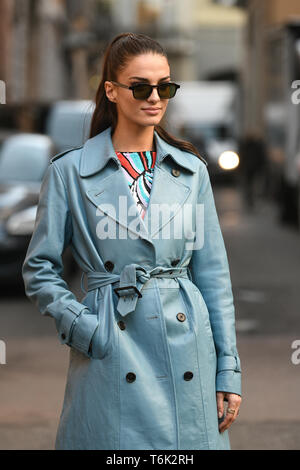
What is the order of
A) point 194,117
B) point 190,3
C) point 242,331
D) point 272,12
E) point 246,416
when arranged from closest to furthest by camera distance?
1. point 246,416
2. point 242,331
3. point 272,12
4. point 194,117
5. point 190,3

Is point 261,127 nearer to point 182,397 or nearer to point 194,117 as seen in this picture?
point 194,117

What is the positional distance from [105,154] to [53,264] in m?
0.36

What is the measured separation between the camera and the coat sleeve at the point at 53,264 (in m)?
3.01

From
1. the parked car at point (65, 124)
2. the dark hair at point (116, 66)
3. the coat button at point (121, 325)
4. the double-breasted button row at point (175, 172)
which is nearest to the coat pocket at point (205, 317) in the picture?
the coat button at point (121, 325)

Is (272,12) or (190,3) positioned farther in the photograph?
(190,3)

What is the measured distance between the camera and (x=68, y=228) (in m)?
3.16

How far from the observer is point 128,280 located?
9.89ft

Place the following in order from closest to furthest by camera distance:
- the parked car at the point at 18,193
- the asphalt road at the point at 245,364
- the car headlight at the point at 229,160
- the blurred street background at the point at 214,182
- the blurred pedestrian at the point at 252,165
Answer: the asphalt road at the point at 245,364 → the blurred street background at the point at 214,182 → the car headlight at the point at 229,160 → the parked car at the point at 18,193 → the blurred pedestrian at the point at 252,165

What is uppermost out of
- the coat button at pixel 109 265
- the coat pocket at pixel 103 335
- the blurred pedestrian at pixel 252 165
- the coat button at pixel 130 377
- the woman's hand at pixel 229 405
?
the blurred pedestrian at pixel 252 165

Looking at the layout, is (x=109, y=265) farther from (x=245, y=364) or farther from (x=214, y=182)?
(x=214, y=182)

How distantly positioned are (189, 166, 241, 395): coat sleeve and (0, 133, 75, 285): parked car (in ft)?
23.8

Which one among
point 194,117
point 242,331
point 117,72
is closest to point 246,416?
point 242,331

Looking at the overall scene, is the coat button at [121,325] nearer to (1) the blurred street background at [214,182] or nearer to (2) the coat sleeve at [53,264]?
(2) the coat sleeve at [53,264]

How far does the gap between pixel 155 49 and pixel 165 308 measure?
2.47 ft
